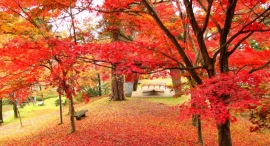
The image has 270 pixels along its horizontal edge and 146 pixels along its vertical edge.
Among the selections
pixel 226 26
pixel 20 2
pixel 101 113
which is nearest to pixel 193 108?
pixel 226 26

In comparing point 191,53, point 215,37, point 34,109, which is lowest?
point 34,109

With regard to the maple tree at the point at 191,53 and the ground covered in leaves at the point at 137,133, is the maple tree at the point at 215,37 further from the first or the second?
the ground covered in leaves at the point at 137,133

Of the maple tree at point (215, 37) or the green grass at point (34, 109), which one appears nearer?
the maple tree at point (215, 37)

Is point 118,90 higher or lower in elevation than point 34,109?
higher

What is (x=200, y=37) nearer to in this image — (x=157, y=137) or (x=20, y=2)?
(x=157, y=137)

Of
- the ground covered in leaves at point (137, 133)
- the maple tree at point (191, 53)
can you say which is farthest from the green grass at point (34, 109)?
the maple tree at point (191, 53)

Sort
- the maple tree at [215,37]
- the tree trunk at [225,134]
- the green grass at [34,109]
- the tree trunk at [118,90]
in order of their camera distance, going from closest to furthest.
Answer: the maple tree at [215,37] < the tree trunk at [225,134] < the tree trunk at [118,90] < the green grass at [34,109]

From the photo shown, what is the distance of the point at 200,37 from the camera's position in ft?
18.5

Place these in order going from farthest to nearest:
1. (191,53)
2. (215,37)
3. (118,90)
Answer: (118,90)
(215,37)
(191,53)

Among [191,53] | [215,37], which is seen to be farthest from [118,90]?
[215,37]

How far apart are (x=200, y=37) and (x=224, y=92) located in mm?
1689

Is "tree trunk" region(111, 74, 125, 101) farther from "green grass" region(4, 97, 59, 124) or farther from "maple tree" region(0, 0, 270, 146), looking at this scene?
"green grass" region(4, 97, 59, 124)

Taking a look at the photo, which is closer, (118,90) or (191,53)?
(191,53)

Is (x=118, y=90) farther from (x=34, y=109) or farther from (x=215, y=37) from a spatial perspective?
(x=34, y=109)
